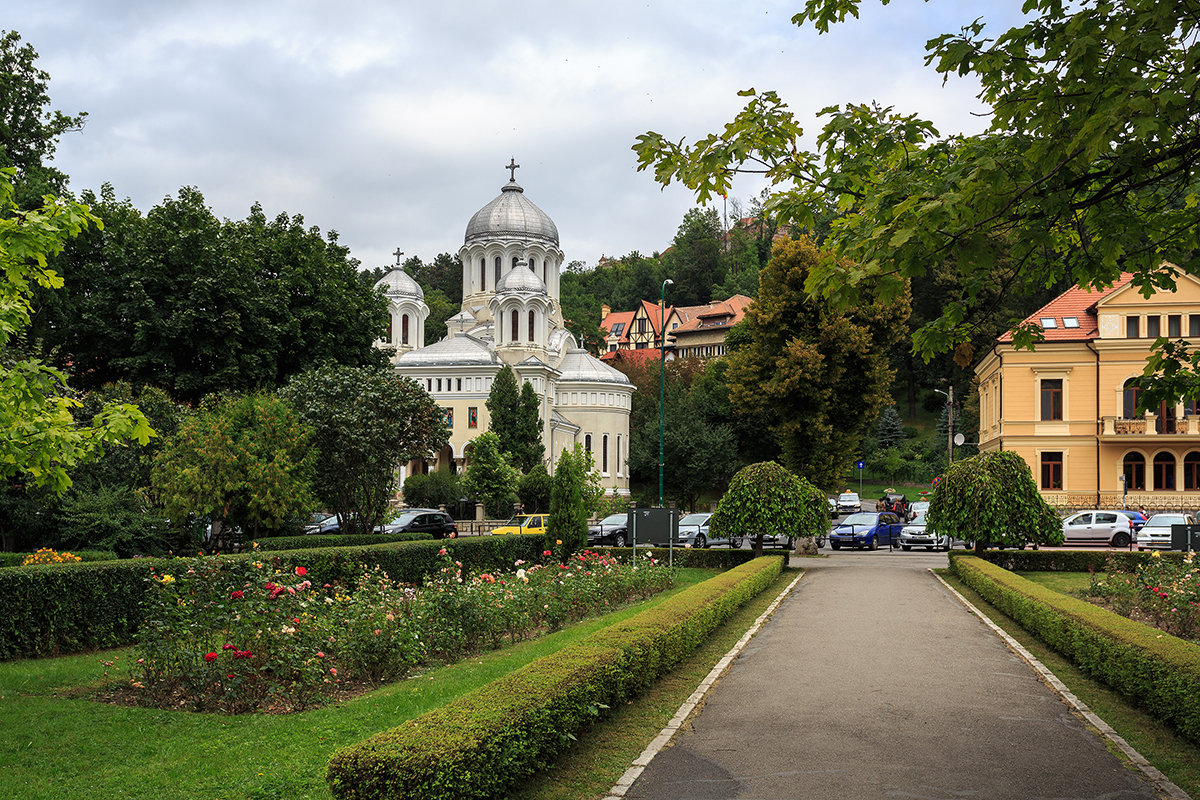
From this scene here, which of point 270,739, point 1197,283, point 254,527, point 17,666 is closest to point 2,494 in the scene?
point 254,527

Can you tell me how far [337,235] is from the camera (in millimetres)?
37438

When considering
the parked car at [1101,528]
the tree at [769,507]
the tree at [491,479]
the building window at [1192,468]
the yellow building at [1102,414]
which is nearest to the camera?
the tree at [769,507]

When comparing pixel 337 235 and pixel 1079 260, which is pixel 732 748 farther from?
pixel 337 235

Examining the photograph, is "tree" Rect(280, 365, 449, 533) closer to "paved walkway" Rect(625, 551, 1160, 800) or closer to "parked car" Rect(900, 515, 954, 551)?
"paved walkway" Rect(625, 551, 1160, 800)

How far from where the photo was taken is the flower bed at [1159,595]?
45.0ft

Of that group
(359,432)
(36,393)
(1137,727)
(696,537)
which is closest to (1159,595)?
(1137,727)

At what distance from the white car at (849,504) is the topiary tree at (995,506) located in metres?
34.9

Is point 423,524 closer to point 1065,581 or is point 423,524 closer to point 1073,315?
point 1065,581

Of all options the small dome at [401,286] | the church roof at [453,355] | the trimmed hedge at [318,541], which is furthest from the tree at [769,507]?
the small dome at [401,286]

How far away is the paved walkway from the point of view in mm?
6840

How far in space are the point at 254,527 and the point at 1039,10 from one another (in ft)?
65.6

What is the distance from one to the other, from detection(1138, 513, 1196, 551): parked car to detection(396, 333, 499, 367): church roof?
130 feet

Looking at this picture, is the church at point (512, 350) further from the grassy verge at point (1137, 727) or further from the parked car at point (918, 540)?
the grassy verge at point (1137, 727)

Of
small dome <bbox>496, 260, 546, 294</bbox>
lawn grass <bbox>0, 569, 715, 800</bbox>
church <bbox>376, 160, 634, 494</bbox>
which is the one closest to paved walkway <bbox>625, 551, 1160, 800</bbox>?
lawn grass <bbox>0, 569, 715, 800</bbox>
